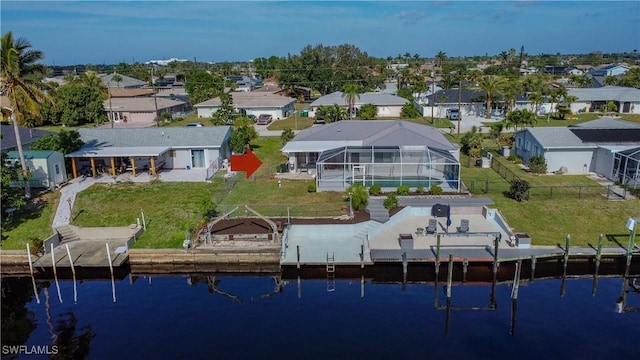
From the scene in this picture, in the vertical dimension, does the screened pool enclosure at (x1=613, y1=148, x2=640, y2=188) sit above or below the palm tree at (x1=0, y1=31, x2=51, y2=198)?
below

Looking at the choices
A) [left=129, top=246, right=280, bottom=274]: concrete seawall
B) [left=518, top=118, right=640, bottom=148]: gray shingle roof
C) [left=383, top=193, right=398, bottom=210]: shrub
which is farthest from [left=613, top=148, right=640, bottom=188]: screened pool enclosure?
[left=129, top=246, right=280, bottom=274]: concrete seawall

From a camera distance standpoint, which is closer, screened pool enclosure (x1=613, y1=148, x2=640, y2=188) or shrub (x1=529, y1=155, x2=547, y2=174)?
screened pool enclosure (x1=613, y1=148, x2=640, y2=188)

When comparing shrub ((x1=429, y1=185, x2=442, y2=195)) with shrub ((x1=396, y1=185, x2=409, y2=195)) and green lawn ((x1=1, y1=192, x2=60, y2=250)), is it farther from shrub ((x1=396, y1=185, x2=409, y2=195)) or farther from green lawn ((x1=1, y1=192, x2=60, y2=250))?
green lawn ((x1=1, y1=192, x2=60, y2=250))

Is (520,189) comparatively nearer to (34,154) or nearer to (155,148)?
(155,148)

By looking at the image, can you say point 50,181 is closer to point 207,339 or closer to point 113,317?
point 113,317

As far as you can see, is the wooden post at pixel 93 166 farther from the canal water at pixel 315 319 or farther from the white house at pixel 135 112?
the white house at pixel 135 112

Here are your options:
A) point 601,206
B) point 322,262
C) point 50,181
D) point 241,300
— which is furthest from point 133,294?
point 601,206

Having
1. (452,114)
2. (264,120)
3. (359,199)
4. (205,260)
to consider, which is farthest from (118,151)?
(452,114)
